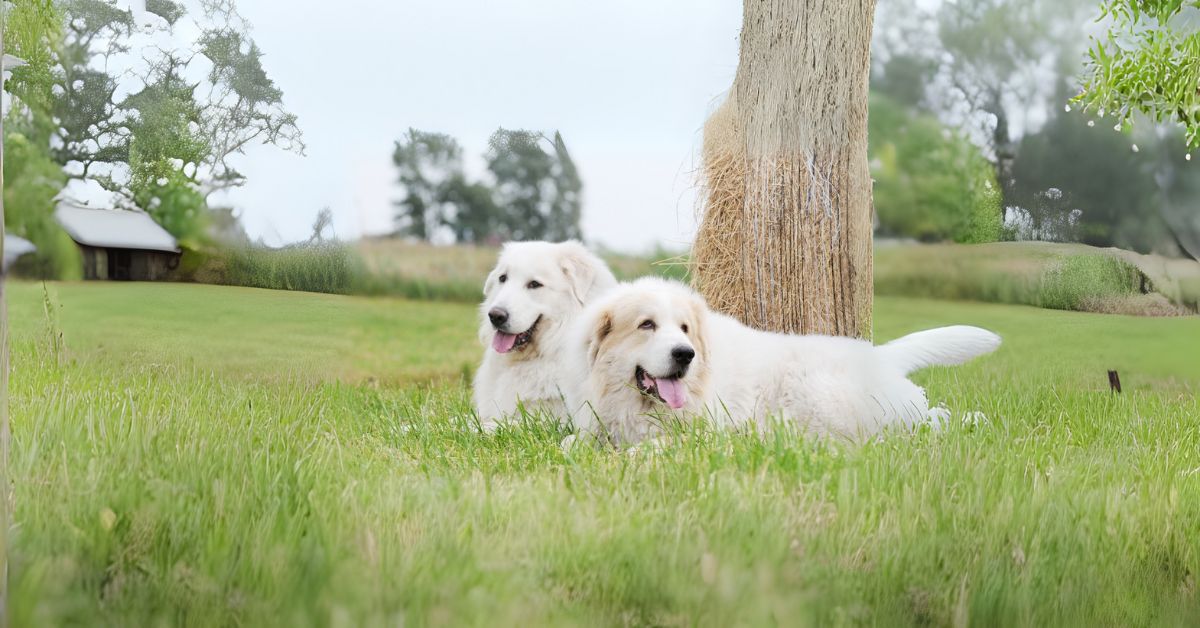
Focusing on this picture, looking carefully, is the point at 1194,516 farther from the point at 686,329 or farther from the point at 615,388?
the point at 615,388

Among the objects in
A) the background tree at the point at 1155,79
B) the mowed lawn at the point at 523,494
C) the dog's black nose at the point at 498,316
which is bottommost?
the mowed lawn at the point at 523,494

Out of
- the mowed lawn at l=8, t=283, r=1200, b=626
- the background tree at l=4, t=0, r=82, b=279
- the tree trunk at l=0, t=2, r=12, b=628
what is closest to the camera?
the mowed lawn at l=8, t=283, r=1200, b=626

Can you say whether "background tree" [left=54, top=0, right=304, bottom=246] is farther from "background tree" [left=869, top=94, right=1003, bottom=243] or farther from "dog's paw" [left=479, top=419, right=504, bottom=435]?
"background tree" [left=869, top=94, right=1003, bottom=243]

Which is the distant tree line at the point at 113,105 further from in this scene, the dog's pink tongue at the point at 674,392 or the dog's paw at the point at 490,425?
the dog's pink tongue at the point at 674,392

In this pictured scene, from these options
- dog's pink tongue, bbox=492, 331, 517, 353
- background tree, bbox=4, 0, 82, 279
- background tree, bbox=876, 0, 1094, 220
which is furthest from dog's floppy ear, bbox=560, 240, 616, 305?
background tree, bbox=4, 0, 82, 279

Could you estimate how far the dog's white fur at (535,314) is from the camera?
89.7 inches

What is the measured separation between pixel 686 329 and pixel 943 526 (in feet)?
2.56

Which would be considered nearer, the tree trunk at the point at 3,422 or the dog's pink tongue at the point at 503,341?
the tree trunk at the point at 3,422

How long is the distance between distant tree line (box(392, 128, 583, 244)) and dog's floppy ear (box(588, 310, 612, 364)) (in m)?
0.23

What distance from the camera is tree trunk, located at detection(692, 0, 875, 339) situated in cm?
221

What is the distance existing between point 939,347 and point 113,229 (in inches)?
84.0

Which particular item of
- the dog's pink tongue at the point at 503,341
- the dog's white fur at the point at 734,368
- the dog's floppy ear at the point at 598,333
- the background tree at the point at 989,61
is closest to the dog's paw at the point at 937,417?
the dog's white fur at the point at 734,368

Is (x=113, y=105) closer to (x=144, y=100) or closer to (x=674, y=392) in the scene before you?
(x=144, y=100)

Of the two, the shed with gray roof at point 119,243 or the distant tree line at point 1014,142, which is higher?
the distant tree line at point 1014,142
